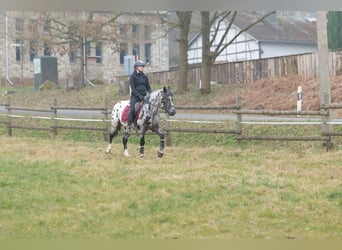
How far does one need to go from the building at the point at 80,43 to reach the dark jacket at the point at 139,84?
8.09 m

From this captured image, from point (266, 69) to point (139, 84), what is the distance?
1411cm

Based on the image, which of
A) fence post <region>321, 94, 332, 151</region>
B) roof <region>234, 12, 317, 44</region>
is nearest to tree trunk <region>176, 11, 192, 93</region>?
fence post <region>321, 94, 332, 151</region>

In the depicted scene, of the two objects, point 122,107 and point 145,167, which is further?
point 122,107

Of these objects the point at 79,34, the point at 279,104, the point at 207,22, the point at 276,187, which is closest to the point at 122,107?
the point at 276,187

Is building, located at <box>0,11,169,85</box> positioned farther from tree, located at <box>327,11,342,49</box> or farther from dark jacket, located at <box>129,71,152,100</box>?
tree, located at <box>327,11,342,49</box>

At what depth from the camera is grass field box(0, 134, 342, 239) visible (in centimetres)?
620

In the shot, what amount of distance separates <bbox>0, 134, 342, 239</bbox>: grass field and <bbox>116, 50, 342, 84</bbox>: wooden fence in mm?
10563

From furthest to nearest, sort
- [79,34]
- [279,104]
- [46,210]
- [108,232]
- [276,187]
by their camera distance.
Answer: [79,34] → [279,104] → [276,187] → [46,210] → [108,232]

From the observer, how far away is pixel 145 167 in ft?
36.3

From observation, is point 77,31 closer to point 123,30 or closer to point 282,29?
point 123,30

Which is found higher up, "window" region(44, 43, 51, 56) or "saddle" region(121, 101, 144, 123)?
"window" region(44, 43, 51, 56)

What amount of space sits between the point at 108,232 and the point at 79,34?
22742 mm

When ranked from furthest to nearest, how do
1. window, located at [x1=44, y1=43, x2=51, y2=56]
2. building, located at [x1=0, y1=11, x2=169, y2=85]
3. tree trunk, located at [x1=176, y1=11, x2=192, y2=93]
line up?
window, located at [x1=44, y1=43, x2=51, y2=56], building, located at [x1=0, y1=11, x2=169, y2=85], tree trunk, located at [x1=176, y1=11, x2=192, y2=93]

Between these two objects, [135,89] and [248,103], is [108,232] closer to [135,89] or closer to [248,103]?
[135,89]
